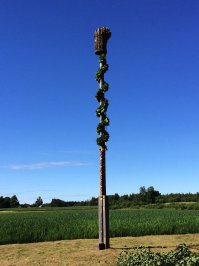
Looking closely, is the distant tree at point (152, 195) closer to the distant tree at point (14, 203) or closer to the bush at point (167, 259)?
the distant tree at point (14, 203)

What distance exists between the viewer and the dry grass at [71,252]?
1398cm

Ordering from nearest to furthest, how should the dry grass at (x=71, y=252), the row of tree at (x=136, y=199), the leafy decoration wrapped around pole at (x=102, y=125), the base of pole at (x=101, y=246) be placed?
1. the dry grass at (x=71, y=252)
2. the base of pole at (x=101, y=246)
3. the leafy decoration wrapped around pole at (x=102, y=125)
4. the row of tree at (x=136, y=199)

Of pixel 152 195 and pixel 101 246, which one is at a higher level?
pixel 152 195

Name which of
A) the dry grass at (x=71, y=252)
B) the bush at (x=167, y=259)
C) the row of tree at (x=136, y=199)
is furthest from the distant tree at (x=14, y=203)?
the bush at (x=167, y=259)

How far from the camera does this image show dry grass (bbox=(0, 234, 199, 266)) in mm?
13984

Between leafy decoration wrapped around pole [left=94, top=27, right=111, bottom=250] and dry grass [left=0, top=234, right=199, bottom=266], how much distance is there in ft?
2.30

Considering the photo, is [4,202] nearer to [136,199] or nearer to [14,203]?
[14,203]

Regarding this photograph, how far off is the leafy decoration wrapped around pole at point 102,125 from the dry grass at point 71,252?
70cm

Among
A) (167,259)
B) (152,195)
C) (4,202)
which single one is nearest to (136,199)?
(152,195)

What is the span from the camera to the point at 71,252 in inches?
603

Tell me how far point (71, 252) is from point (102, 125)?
462 cm

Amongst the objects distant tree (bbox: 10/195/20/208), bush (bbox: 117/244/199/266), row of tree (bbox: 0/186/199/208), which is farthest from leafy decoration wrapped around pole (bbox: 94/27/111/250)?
distant tree (bbox: 10/195/20/208)

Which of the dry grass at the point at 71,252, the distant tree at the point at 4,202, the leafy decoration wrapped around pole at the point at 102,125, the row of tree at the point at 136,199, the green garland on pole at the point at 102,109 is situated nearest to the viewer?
the dry grass at the point at 71,252

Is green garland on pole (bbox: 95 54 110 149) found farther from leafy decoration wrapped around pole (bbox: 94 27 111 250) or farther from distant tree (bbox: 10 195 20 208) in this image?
distant tree (bbox: 10 195 20 208)
